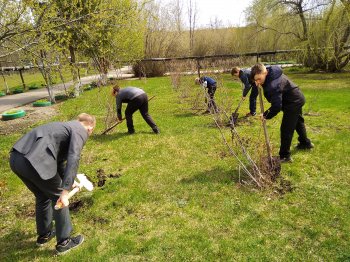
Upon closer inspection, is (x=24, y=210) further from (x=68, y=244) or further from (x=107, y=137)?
(x=107, y=137)

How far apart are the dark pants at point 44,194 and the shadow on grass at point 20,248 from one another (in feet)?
0.64

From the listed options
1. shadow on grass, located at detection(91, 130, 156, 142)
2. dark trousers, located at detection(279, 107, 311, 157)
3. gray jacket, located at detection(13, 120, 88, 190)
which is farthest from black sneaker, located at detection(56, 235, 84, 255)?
shadow on grass, located at detection(91, 130, 156, 142)

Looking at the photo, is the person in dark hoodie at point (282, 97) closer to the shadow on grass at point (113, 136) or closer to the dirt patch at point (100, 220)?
the dirt patch at point (100, 220)

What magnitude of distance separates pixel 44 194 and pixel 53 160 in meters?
0.60

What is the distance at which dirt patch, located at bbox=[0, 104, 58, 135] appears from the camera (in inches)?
361

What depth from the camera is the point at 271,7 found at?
2142 centimetres

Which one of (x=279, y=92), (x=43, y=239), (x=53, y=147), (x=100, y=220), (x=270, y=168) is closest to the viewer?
(x=53, y=147)

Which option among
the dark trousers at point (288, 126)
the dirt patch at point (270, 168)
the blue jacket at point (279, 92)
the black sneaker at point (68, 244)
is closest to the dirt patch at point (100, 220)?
the black sneaker at point (68, 244)

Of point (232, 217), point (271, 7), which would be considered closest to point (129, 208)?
point (232, 217)

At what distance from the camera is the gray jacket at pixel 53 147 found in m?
2.86

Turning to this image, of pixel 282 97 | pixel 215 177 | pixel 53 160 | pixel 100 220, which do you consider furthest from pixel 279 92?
pixel 53 160

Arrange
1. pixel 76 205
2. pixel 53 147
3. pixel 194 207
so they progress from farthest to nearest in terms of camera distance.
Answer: pixel 76 205 < pixel 194 207 < pixel 53 147

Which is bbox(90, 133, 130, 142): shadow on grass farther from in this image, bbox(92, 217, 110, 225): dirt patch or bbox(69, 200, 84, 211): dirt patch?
bbox(92, 217, 110, 225): dirt patch

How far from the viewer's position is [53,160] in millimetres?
2984
